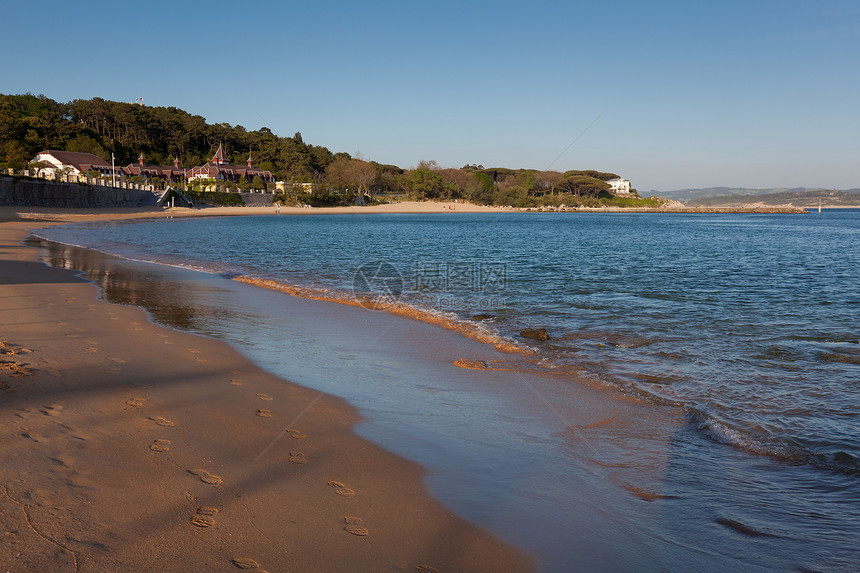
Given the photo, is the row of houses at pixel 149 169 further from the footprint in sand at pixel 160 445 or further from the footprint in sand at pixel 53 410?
the footprint in sand at pixel 160 445

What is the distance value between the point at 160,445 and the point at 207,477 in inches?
31.3

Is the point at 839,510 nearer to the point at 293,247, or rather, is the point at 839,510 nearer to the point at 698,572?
the point at 698,572

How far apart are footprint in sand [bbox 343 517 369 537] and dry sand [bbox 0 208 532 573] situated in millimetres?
12

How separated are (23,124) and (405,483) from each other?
377 ft

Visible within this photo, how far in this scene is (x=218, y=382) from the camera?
675cm

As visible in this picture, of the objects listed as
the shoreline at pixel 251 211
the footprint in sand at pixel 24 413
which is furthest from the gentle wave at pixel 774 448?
the shoreline at pixel 251 211

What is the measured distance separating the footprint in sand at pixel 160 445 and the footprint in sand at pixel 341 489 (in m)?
1.48

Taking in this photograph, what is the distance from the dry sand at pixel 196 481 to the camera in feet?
10.5

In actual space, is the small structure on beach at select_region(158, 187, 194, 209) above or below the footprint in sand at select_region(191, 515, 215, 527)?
above

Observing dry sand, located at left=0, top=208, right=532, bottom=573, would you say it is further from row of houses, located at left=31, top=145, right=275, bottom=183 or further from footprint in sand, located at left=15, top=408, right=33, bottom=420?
row of houses, located at left=31, top=145, right=275, bottom=183

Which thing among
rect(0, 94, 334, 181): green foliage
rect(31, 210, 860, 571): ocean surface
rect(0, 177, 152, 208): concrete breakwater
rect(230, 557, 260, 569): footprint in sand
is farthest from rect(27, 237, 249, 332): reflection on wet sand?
rect(0, 94, 334, 181): green foliage

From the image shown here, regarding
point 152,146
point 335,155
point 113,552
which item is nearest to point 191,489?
point 113,552

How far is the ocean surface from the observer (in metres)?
4.03

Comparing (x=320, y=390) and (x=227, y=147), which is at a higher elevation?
(x=227, y=147)
